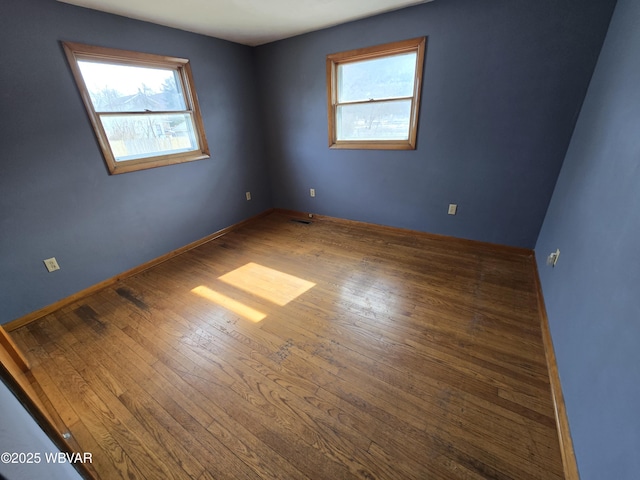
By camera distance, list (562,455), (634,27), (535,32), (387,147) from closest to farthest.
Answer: (562,455) → (634,27) → (535,32) → (387,147)

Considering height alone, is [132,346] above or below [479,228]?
below

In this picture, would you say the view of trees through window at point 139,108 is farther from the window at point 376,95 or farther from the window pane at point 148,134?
Result: the window at point 376,95

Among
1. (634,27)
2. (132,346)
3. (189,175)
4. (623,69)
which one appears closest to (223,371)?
(132,346)

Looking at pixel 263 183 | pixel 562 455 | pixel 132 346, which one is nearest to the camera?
pixel 562 455

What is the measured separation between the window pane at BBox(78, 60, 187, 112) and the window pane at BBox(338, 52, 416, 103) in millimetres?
1806

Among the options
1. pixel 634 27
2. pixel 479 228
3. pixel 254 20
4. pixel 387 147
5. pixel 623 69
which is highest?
pixel 254 20

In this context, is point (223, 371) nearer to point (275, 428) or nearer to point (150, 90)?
point (275, 428)

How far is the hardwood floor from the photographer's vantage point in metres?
1.16

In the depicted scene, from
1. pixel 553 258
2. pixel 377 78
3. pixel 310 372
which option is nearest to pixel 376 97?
pixel 377 78

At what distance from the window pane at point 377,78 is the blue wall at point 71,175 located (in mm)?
1410

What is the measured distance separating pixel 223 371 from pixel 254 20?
297 cm

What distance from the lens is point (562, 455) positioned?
1.12 m

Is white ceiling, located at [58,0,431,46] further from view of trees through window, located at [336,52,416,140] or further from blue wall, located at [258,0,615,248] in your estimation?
view of trees through window, located at [336,52,416,140]

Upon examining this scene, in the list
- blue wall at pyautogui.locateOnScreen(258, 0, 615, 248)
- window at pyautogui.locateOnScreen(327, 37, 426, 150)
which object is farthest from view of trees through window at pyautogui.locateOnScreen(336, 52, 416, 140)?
blue wall at pyautogui.locateOnScreen(258, 0, 615, 248)
